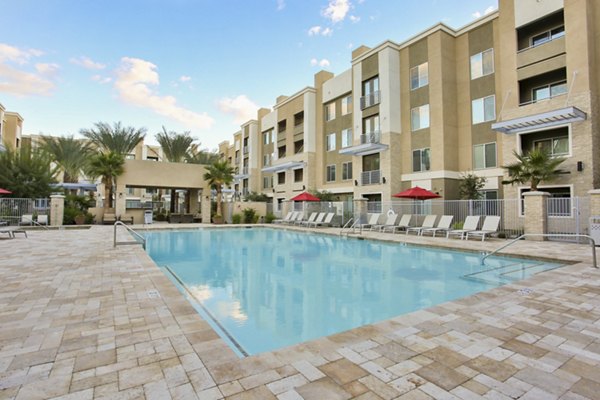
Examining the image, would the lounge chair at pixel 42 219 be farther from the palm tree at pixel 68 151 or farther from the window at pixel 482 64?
the window at pixel 482 64

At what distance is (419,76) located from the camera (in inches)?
789

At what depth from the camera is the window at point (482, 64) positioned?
1745 centimetres

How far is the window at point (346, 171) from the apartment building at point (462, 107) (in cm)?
8

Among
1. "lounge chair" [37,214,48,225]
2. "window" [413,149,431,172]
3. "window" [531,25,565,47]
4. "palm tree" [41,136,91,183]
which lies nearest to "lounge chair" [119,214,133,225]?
"lounge chair" [37,214,48,225]

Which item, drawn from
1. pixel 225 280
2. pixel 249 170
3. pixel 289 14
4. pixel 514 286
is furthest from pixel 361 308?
pixel 249 170

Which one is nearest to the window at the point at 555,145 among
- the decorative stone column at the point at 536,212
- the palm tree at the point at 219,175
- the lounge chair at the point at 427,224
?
the decorative stone column at the point at 536,212

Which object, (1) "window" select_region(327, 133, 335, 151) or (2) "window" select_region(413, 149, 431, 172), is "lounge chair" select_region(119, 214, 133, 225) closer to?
(1) "window" select_region(327, 133, 335, 151)

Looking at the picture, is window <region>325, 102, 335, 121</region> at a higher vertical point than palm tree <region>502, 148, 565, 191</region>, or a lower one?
higher

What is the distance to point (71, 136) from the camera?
30.0m

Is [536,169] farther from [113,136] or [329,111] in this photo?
[113,136]

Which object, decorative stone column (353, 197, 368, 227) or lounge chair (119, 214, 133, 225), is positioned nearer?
decorative stone column (353, 197, 368, 227)

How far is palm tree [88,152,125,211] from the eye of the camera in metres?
20.9

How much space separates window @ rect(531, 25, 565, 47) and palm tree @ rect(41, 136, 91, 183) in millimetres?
34532

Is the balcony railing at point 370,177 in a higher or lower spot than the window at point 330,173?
lower
